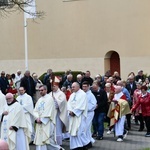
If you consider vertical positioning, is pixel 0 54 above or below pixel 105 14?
below

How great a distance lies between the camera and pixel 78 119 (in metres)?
12.6

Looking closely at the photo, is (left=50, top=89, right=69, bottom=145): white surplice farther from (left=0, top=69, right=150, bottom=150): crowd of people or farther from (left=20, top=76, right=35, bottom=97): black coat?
(left=20, top=76, right=35, bottom=97): black coat

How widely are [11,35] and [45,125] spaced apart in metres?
25.8

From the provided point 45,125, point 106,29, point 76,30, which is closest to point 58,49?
point 76,30

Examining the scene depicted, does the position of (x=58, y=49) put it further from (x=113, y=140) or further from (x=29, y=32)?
(x=113, y=140)

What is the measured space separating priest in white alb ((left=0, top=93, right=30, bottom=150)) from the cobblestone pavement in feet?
8.98

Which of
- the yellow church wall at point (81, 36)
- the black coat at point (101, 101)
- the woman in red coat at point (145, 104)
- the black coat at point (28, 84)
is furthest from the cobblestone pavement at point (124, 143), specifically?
the yellow church wall at point (81, 36)

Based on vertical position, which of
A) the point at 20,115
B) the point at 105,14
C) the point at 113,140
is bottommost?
the point at 113,140

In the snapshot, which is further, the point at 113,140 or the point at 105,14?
the point at 105,14

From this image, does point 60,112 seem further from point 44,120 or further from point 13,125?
point 13,125

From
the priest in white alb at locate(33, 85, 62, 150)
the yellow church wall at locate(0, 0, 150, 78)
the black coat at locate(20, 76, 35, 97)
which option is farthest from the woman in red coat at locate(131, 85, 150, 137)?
the yellow church wall at locate(0, 0, 150, 78)

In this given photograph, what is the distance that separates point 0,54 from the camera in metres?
37.9

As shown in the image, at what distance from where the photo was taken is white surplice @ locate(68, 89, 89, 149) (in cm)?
1259

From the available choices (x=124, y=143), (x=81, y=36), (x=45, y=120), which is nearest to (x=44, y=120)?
(x=45, y=120)
